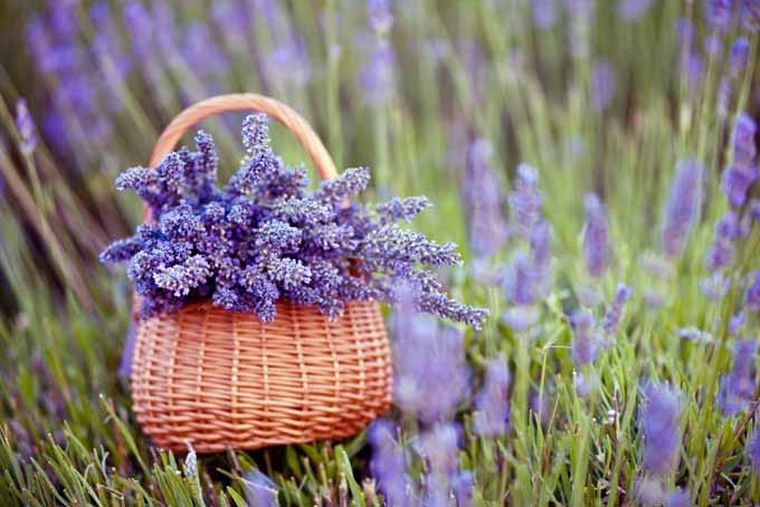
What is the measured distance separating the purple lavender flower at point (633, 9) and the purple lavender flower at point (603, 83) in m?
0.20

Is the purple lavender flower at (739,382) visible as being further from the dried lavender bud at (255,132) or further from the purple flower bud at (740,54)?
the dried lavender bud at (255,132)

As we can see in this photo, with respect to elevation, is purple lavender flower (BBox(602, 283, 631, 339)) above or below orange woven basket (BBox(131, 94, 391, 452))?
above

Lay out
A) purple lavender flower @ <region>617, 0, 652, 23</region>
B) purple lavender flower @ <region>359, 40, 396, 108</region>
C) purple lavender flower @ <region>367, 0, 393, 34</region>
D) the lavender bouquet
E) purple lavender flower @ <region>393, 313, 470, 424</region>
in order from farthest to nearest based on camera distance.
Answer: purple lavender flower @ <region>617, 0, 652, 23</region> → purple lavender flower @ <region>359, 40, 396, 108</region> → purple lavender flower @ <region>367, 0, 393, 34</region> → the lavender bouquet → purple lavender flower @ <region>393, 313, 470, 424</region>

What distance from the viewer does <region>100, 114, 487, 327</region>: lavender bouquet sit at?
1.42 m

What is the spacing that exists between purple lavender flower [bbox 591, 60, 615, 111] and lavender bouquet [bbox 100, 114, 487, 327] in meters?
1.66

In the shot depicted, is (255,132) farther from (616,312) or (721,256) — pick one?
(721,256)

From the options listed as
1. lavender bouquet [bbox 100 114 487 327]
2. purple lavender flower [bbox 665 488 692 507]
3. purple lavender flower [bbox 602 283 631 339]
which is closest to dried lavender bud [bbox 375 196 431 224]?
lavender bouquet [bbox 100 114 487 327]

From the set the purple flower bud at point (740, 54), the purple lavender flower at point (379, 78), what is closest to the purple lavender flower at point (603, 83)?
the purple lavender flower at point (379, 78)

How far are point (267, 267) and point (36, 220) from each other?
136 cm

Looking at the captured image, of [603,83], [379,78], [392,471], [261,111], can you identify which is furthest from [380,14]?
[603,83]

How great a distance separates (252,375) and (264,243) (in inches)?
9.5

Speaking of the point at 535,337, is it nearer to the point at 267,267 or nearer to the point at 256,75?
the point at 267,267

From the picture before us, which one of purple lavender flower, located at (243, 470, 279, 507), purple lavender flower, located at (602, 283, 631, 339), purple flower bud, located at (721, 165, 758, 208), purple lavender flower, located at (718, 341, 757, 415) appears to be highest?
purple flower bud, located at (721, 165, 758, 208)

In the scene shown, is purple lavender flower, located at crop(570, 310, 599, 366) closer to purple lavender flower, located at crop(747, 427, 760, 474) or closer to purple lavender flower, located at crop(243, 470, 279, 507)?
purple lavender flower, located at crop(747, 427, 760, 474)
